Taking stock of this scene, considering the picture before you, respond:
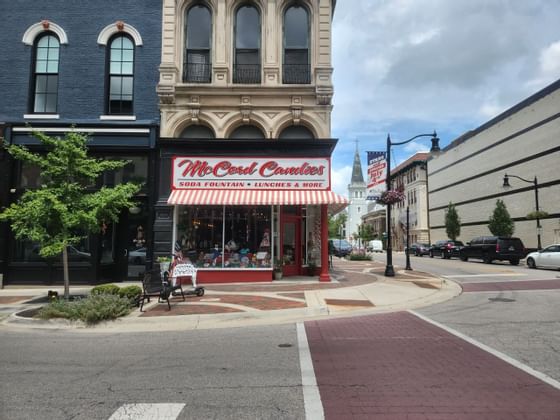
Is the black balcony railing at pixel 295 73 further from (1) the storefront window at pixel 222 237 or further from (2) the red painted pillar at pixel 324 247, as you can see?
(1) the storefront window at pixel 222 237

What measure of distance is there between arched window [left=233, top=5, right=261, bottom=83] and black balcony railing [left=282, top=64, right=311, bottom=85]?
105 centimetres

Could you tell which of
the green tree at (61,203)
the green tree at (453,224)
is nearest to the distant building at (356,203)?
the green tree at (453,224)

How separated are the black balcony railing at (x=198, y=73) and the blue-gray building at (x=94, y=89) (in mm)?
1225

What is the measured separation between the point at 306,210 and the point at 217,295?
5.99 meters

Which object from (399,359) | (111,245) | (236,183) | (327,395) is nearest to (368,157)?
(236,183)

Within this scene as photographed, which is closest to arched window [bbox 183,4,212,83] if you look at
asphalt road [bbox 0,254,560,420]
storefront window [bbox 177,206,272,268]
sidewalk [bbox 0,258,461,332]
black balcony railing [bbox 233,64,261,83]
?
black balcony railing [bbox 233,64,261,83]

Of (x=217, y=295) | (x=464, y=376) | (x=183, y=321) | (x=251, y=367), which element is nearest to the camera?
(x=464, y=376)

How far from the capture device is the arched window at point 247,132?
1612cm

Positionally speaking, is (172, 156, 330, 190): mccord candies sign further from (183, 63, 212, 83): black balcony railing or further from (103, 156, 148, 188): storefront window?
(183, 63, 212, 83): black balcony railing

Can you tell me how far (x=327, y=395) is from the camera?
182 inches

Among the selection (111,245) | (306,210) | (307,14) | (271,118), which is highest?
(307,14)

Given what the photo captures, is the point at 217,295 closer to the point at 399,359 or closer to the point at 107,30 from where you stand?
the point at 399,359

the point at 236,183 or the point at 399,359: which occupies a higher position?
the point at 236,183

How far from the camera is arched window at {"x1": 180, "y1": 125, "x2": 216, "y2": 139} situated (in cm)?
1600
